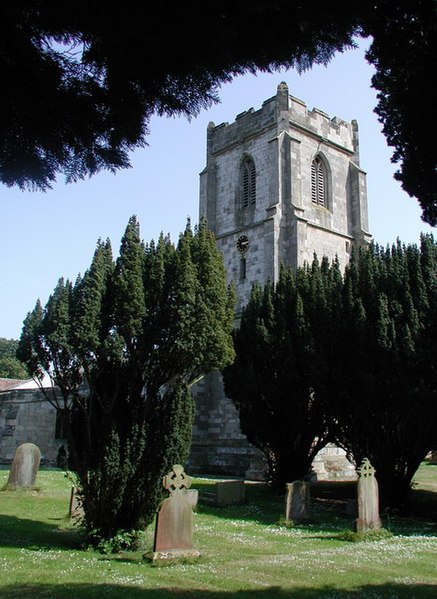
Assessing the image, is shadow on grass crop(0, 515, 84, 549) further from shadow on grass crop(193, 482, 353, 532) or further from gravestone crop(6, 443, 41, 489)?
shadow on grass crop(193, 482, 353, 532)

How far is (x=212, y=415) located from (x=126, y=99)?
82.8ft

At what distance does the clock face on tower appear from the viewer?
1133 inches

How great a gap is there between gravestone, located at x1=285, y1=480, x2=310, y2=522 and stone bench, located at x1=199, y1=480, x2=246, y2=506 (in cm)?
267

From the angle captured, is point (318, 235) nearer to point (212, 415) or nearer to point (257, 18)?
point (212, 415)

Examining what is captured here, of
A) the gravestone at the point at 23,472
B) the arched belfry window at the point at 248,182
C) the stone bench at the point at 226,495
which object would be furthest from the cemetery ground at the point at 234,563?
the arched belfry window at the point at 248,182

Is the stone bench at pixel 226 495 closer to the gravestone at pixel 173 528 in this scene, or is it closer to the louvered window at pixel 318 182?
the gravestone at pixel 173 528

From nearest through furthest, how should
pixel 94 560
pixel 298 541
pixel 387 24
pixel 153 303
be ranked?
1. pixel 387 24
2. pixel 94 560
3. pixel 153 303
4. pixel 298 541

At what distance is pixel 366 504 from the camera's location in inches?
445

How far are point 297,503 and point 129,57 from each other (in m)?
11.5

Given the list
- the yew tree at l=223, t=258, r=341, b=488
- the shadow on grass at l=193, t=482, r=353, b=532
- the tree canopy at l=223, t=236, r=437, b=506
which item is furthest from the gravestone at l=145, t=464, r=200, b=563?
the yew tree at l=223, t=258, r=341, b=488

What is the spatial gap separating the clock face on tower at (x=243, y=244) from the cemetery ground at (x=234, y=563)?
56.0 ft

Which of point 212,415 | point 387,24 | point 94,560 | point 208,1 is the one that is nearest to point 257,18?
point 208,1

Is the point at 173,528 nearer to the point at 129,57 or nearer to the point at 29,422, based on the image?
the point at 129,57

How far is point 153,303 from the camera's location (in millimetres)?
9391
